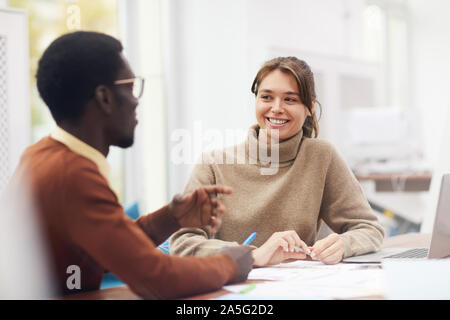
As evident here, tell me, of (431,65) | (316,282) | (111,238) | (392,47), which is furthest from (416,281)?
(392,47)

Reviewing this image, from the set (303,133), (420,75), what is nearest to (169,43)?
(303,133)

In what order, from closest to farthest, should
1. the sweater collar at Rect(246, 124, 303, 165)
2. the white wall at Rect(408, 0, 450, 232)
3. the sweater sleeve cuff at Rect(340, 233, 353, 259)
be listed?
1. the sweater sleeve cuff at Rect(340, 233, 353, 259)
2. the sweater collar at Rect(246, 124, 303, 165)
3. the white wall at Rect(408, 0, 450, 232)

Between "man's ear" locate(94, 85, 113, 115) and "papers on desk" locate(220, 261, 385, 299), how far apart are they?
0.29 m

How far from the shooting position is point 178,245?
1.07 metres

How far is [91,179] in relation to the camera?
0.64 metres

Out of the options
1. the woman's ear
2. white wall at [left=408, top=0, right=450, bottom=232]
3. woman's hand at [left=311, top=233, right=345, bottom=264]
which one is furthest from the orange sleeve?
white wall at [left=408, top=0, right=450, bottom=232]

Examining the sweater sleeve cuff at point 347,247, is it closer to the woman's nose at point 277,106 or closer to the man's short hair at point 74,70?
the woman's nose at point 277,106

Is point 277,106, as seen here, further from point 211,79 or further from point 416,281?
point 211,79

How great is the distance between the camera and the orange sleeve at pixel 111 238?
62cm

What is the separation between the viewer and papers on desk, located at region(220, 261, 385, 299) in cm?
69

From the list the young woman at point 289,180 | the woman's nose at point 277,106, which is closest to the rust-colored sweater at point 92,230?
the young woman at point 289,180

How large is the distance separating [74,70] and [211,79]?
281 cm

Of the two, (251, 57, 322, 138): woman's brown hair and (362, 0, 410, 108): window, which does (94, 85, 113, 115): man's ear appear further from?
(362, 0, 410, 108): window
